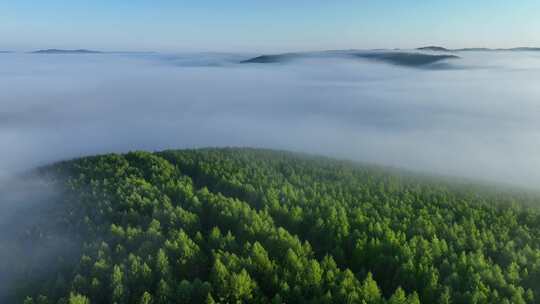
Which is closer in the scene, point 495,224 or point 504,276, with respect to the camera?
point 504,276

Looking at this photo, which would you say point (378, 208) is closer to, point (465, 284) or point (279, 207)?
point (279, 207)

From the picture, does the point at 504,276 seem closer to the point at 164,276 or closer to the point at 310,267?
the point at 310,267

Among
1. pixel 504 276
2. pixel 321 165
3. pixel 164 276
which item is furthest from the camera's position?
pixel 321 165

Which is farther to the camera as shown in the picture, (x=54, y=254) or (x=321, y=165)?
(x=321, y=165)

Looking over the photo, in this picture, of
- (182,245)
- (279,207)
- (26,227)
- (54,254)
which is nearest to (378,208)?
(279,207)

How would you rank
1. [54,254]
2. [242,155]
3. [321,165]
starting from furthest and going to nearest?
1. [242,155]
2. [321,165]
3. [54,254]

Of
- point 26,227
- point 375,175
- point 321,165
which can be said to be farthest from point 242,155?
point 26,227
